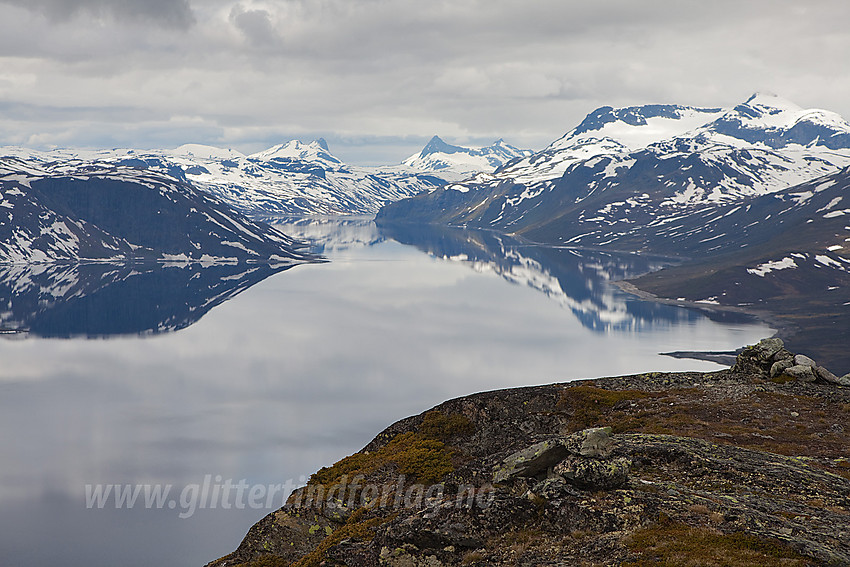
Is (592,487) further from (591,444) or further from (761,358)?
(761,358)

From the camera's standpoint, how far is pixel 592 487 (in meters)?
25.0

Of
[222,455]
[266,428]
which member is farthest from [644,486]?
[266,428]

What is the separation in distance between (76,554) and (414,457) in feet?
189

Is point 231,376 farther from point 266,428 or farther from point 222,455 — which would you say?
point 222,455

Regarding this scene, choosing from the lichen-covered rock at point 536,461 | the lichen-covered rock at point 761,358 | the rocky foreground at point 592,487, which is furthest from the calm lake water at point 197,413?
the lichen-covered rock at point 536,461

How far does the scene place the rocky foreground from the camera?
21.8m

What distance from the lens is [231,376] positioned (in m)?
159

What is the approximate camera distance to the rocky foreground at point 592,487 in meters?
21.8

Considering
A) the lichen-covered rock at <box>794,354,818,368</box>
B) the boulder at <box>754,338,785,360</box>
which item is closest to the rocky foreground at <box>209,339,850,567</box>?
the lichen-covered rock at <box>794,354,818,368</box>

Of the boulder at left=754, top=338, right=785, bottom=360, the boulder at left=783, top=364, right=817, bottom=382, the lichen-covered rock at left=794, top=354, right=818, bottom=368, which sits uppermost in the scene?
the boulder at left=754, top=338, right=785, bottom=360

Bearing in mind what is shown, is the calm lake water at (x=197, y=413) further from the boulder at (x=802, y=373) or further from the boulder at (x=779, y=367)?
the boulder at (x=802, y=373)

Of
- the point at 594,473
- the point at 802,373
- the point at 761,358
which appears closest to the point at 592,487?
the point at 594,473

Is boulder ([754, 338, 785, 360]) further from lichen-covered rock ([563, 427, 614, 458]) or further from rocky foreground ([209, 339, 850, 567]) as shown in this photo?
lichen-covered rock ([563, 427, 614, 458])

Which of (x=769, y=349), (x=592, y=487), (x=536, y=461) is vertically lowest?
(x=592, y=487)
